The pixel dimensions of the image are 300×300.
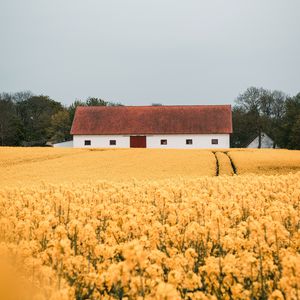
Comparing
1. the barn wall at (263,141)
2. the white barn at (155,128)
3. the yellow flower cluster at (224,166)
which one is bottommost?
the yellow flower cluster at (224,166)

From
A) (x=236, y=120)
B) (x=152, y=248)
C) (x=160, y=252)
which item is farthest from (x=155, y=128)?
(x=160, y=252)

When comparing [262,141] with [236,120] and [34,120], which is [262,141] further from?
[34,120]

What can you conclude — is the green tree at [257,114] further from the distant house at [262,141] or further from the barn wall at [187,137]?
the barn wall at [187,137]

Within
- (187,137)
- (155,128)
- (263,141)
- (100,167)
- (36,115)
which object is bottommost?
(100,167)

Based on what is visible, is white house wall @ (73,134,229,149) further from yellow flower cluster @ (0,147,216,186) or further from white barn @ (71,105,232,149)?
yellow flower cluster @ (0,147,216,186)

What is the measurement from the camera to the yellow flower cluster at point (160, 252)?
4.20 meters

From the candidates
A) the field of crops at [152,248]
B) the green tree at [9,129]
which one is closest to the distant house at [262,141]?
the green tree at [9,129]

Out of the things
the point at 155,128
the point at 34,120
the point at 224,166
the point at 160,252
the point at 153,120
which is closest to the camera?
the point at 160,252

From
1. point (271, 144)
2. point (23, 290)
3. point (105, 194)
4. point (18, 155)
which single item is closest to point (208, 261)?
point (23, 290)

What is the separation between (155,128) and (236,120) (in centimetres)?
3057

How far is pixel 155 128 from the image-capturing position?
5916 cm

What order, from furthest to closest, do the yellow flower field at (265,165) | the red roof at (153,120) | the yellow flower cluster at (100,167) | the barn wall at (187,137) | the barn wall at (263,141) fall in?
the barn wall at (263,141)
the red roof at (153,120)
the barn wall at (187,137)
the yellow flower field at (265,165)
the yellow flower cluster at (100,167)

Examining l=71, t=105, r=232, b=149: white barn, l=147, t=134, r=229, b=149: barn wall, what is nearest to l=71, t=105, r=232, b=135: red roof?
l=71, t=105, r=232, b=149: white barn

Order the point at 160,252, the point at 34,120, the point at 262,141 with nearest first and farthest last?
the point at 160,252 < the point at 262,141 < the point at 34,120
